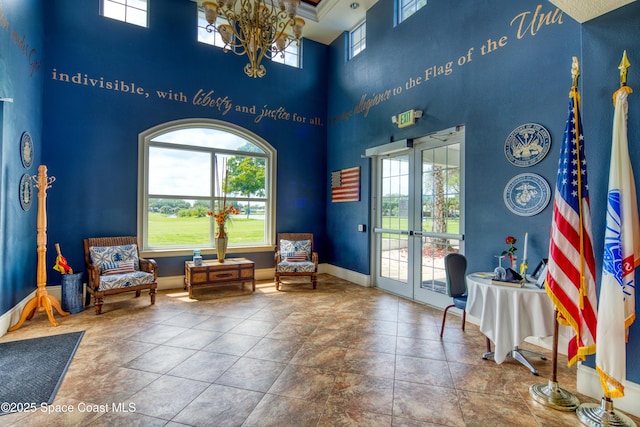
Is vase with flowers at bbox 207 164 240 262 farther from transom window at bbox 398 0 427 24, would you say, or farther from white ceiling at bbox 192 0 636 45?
transom window at bbox 398 0 427 24

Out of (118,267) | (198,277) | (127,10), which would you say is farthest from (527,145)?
(127,10)

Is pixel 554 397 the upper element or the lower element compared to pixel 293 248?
lower

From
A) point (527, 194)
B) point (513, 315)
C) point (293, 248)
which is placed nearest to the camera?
point (513, 315)

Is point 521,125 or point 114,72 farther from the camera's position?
point 114,72

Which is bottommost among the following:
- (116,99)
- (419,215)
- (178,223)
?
(178,223)

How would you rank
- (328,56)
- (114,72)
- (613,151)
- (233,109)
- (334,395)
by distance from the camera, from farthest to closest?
(328,56), (233,109), (114,72), (334,395), (613,151)

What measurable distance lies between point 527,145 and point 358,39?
167 inches

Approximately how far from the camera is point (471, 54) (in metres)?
4.08

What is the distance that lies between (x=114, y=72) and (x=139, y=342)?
4301 millimetres

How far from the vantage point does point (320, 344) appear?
3307 mm

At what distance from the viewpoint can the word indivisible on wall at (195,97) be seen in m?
4.91

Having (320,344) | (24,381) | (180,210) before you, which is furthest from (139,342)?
(180,210)

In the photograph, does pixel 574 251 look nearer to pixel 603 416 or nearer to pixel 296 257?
pixel 603 416

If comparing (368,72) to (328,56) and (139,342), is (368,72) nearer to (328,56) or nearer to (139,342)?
(328,56)
